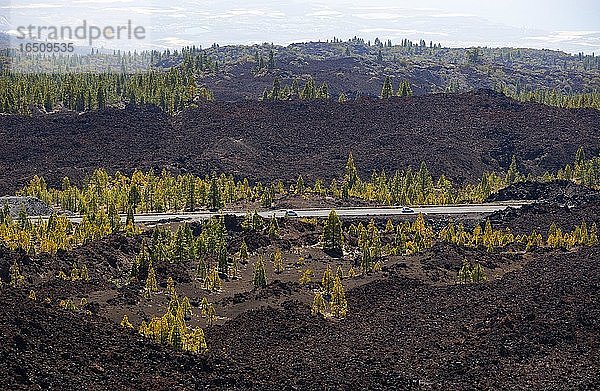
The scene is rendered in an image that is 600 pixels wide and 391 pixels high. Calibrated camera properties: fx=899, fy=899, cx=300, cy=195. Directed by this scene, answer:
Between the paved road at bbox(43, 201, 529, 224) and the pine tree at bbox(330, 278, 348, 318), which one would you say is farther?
the paved road at bbox(43, 201, 529, 224)

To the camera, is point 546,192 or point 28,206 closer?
point 28,206

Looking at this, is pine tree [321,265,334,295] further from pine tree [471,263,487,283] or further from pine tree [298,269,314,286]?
pine tree [471,263,487,283]

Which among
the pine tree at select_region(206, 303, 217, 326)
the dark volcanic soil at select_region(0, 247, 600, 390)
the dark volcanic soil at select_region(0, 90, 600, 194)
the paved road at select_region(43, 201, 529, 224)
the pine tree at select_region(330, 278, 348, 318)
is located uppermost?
the dark volcanic soil at select_region(0, 90, 600, 194)

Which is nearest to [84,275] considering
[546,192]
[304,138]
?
[546,192]

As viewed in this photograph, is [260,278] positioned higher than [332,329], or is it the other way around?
[260,278]

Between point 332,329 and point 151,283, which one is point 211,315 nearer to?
point 151,283

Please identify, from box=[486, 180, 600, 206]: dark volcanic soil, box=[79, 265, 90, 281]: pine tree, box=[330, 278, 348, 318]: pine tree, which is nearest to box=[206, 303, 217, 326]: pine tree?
box=[330, 278, 348, 318]: pine tree

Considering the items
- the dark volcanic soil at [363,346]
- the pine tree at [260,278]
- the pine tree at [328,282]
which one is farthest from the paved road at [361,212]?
the dark volcanic soil at [363,346]
